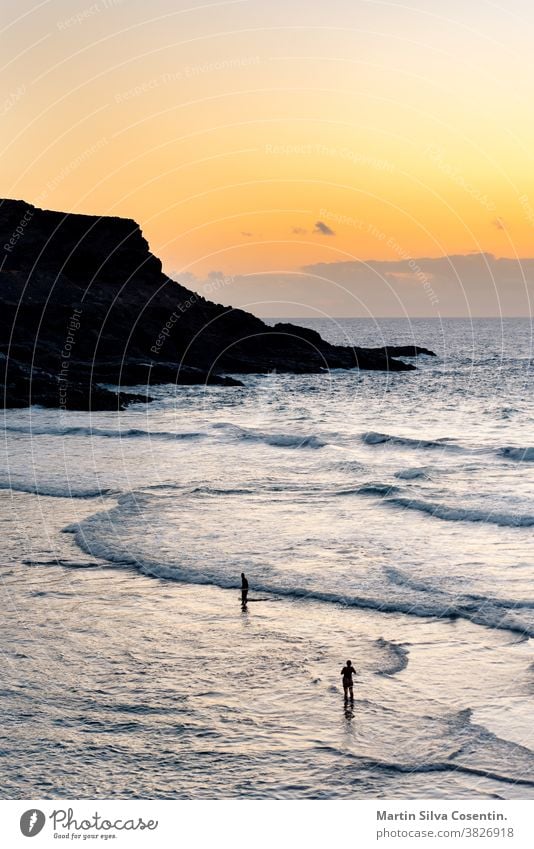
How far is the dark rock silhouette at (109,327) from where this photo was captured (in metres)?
83.7

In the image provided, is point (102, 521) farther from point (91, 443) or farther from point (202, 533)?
point (91, 443)

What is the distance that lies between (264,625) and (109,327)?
84.1 metres

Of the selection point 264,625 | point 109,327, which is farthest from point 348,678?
point 109,327

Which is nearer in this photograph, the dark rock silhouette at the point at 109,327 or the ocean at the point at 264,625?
the ocean at the point at 264,625

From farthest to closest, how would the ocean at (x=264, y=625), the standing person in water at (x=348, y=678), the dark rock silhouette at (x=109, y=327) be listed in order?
the dark rock silhouette at (x=109, y=327)
the standing person in water at (x=348, y=678)
the ocean at (x=264, y=625)

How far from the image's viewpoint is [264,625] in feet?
71.8

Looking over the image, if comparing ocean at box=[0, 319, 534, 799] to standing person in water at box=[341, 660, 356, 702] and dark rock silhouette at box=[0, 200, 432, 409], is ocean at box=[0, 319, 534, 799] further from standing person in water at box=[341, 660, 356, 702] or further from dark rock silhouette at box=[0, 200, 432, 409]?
dark rock silhouette at box=[0, 200, 432, 409]

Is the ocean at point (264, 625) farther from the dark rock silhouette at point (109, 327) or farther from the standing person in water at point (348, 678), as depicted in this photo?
the dark rock silhouette at point (109, 327)

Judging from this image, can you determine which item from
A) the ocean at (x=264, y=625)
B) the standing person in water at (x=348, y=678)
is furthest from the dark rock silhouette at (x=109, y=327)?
the standing person in water at (x=348, y=678)

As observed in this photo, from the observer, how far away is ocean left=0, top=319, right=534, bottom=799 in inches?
587

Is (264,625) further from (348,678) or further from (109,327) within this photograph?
(109,327)

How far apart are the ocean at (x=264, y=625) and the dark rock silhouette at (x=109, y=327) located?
3301cm

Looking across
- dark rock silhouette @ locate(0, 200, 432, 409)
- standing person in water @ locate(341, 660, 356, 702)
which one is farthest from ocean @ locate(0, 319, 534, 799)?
dark rock silhouette @ locate(0, 200, 432, 409)
